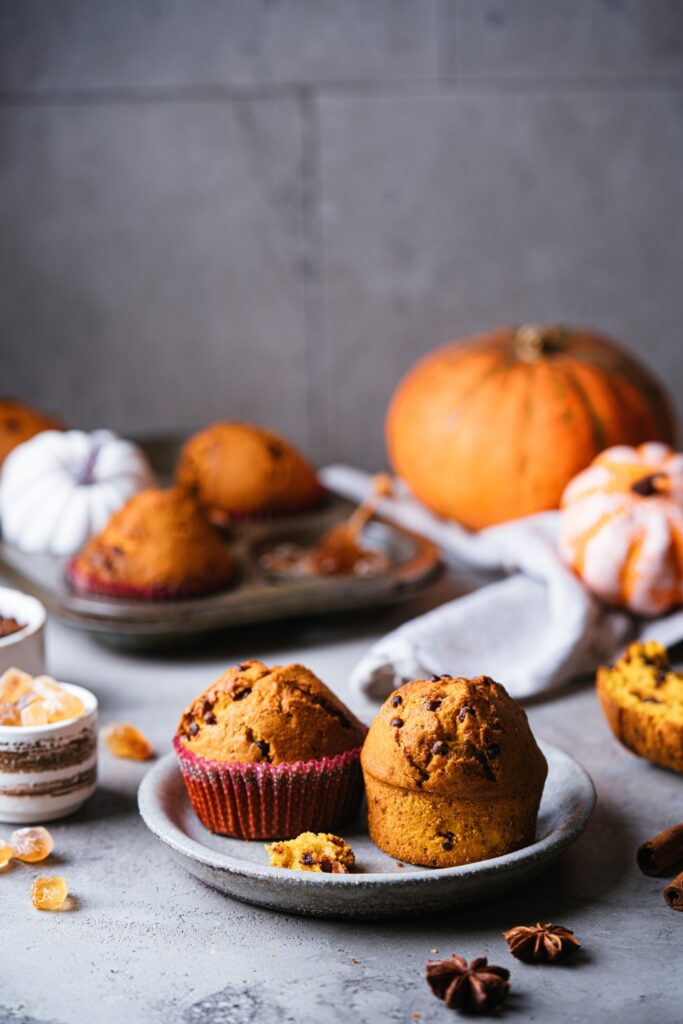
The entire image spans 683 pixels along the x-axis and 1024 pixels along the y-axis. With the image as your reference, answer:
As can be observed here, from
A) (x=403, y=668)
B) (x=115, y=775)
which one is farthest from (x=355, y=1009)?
(x=403, y=668)

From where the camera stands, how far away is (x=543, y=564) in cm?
205

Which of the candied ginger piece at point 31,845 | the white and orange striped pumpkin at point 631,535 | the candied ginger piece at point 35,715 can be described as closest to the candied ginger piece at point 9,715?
the candied ginger piece at point 35,715

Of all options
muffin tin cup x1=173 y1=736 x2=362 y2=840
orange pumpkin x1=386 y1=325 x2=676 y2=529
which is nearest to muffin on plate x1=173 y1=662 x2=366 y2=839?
muffin tin cup x1=173 y1=736 x2=362 y2=840

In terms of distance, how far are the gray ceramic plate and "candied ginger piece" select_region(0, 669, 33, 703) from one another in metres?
0.20

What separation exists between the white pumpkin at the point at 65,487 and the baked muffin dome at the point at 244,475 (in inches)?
3.8

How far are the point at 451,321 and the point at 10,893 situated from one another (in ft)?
9.54

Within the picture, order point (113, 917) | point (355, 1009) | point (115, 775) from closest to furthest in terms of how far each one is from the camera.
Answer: point (355, 1009) → point (113, 917) → point (115, 775)

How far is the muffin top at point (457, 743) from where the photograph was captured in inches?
49.8

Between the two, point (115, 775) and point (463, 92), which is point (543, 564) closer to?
point (115, 775)

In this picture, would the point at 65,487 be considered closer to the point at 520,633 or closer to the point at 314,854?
the point at 520,633

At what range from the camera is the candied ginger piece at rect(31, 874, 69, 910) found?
1.30m

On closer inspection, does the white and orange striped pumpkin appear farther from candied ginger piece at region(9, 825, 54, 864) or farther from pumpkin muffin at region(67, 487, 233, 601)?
candied ginger piece at region(9, 825, 54, 864)

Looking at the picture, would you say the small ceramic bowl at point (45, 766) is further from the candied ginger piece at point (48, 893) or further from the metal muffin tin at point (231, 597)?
the metal muffin tin at point (231, 597)

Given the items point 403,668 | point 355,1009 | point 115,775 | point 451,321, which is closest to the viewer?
point 355,1009
